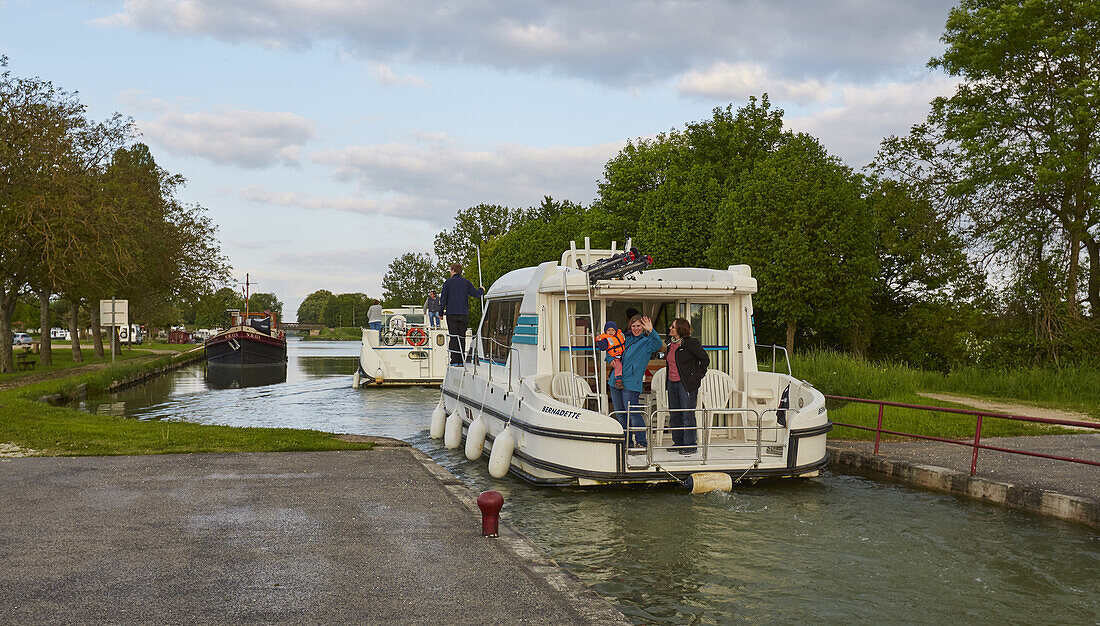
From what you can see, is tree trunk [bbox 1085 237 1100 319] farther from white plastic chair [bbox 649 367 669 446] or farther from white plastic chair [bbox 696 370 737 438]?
white plastic chair [bbox 649 367 669 446]

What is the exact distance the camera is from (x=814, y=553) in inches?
326

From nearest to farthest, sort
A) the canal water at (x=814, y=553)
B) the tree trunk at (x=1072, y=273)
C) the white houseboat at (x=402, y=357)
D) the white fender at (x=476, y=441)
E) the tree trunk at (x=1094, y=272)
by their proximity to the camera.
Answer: the canal water at (x=814, y=553), the white fender at (x=476, y=441), the tree trunk at (x=1072, y=273), the tree trunk at (x=1094, y=272), the white houseboat at (x=402, y=357)

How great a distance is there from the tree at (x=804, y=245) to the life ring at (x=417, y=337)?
12358mm

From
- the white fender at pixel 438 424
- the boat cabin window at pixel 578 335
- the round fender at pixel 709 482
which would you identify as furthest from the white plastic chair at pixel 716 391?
the white fender at pixel 438 424

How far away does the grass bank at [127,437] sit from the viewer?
13.1m

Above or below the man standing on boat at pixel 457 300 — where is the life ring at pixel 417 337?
below

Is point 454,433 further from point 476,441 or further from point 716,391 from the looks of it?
point 716,391

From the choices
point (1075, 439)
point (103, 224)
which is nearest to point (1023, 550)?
point (1075, 439)

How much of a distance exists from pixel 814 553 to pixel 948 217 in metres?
25.5

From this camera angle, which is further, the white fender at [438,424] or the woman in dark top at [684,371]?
the white fender at [438,424]

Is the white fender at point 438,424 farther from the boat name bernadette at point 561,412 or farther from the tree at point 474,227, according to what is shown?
the tree at point 474,227

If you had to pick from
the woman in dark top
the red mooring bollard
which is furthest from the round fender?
the red mooring bollard

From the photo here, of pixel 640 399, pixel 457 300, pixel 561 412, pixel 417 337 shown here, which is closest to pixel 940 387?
pixel 457 300

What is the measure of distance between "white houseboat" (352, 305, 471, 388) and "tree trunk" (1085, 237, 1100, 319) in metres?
22.3
